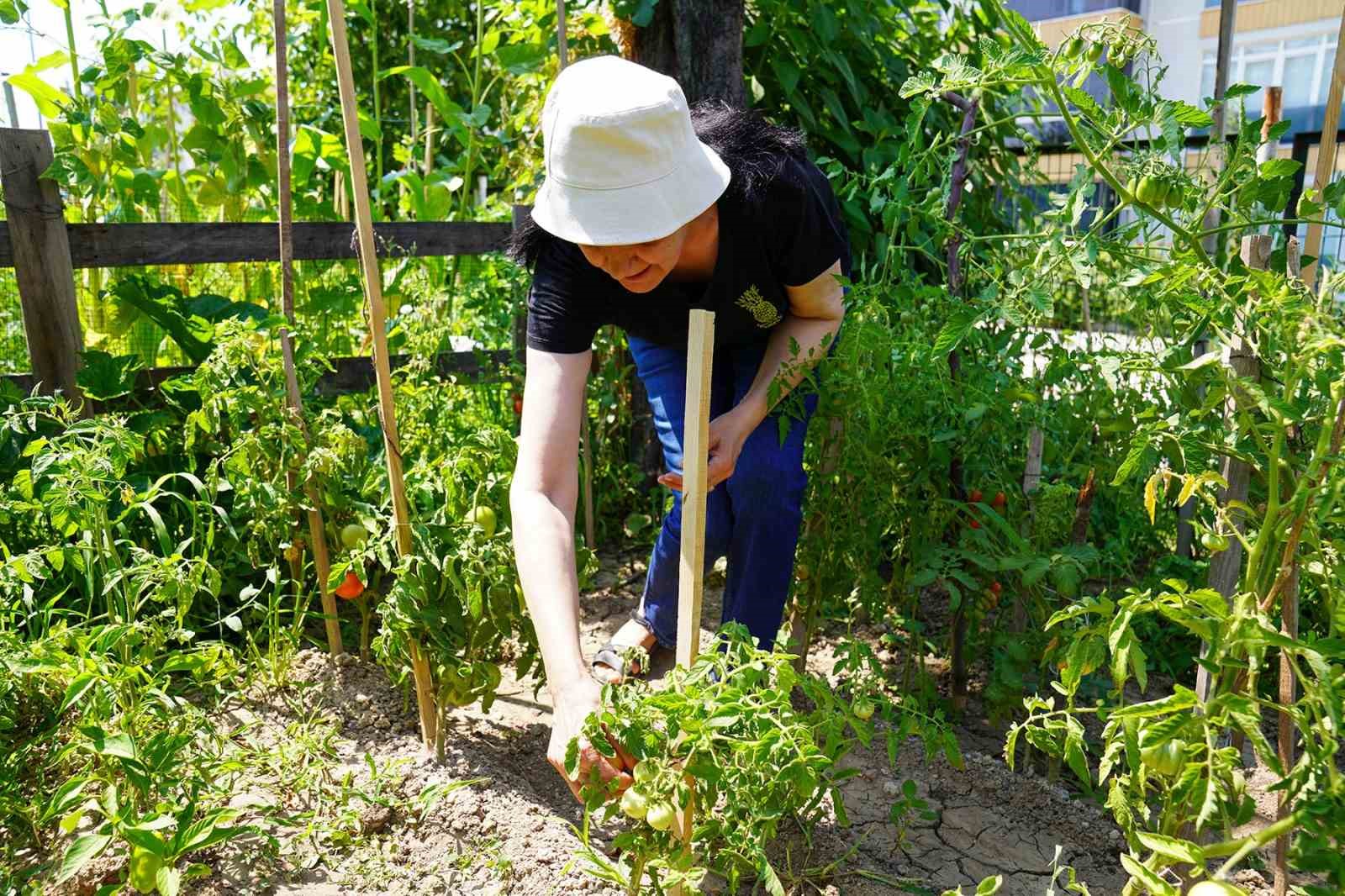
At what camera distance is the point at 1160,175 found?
1.27 m

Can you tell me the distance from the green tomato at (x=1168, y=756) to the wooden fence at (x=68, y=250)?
6.21 ft

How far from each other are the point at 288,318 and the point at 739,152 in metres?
0.96

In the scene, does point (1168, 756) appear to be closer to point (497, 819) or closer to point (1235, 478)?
point (1235, 478)

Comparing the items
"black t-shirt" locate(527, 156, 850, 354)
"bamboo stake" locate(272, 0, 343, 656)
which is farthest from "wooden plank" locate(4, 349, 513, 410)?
"black t-shirt" locate(527, 156, 850, 354)

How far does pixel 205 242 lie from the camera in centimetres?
268

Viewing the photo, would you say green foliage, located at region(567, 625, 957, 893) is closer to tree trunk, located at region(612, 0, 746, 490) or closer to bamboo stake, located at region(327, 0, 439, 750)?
bamboo stake, located at region(327, 0, 439, 750)

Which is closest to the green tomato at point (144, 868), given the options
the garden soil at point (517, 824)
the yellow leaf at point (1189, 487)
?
the garden soil at point (517, 824)

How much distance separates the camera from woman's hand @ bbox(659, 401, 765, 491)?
5.70ft

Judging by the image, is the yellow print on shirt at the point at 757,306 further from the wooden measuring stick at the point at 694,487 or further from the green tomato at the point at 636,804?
the green tomato at the point at 636,804

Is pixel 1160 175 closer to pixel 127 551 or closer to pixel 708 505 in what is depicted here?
pixel 708 505

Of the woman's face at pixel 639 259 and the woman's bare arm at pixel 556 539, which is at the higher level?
the woman's face at pixel 639 259

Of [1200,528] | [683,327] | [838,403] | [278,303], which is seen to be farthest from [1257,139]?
[278,303]

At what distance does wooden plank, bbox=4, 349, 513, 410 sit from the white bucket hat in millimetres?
967

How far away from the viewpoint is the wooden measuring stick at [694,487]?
1.26m
